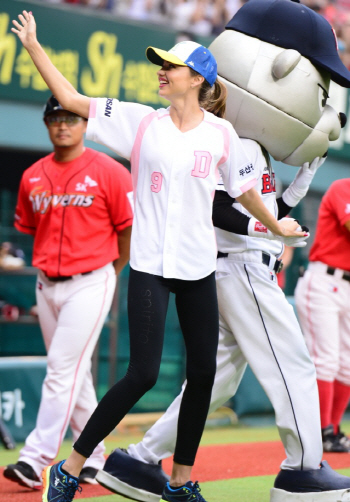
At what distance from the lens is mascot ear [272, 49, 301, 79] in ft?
12.7

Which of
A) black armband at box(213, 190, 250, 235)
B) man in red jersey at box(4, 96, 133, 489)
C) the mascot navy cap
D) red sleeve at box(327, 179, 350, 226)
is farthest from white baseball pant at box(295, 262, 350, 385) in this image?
black armband at box(213, 190, 250, 235)

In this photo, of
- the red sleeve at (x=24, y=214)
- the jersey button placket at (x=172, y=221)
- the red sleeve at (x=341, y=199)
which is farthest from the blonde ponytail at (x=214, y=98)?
the red sleeve at (x=341, y=199)

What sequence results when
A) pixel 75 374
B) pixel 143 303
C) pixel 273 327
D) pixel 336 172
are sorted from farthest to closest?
1. pixel 336 172
2. pixel 75 374
3. pixel 273 327
4. pixel 143 303

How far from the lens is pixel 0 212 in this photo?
959 centimetres

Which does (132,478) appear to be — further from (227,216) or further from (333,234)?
(333,234)

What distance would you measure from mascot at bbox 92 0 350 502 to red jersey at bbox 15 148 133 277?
41.5 inches

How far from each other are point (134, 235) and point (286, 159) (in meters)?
1.00

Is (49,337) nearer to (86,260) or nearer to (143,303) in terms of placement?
(86,260)

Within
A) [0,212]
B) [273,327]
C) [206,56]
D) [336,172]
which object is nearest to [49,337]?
[273,327]

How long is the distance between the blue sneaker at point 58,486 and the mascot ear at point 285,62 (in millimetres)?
1950

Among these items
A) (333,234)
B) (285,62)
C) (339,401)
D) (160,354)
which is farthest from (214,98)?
(339,401)

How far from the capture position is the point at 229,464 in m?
5.55

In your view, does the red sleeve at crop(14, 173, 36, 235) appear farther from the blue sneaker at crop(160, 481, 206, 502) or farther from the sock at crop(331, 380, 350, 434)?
the sock at crop(331, 380, 350, 434)

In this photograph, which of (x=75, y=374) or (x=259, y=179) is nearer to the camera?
(x=259, y=179)
